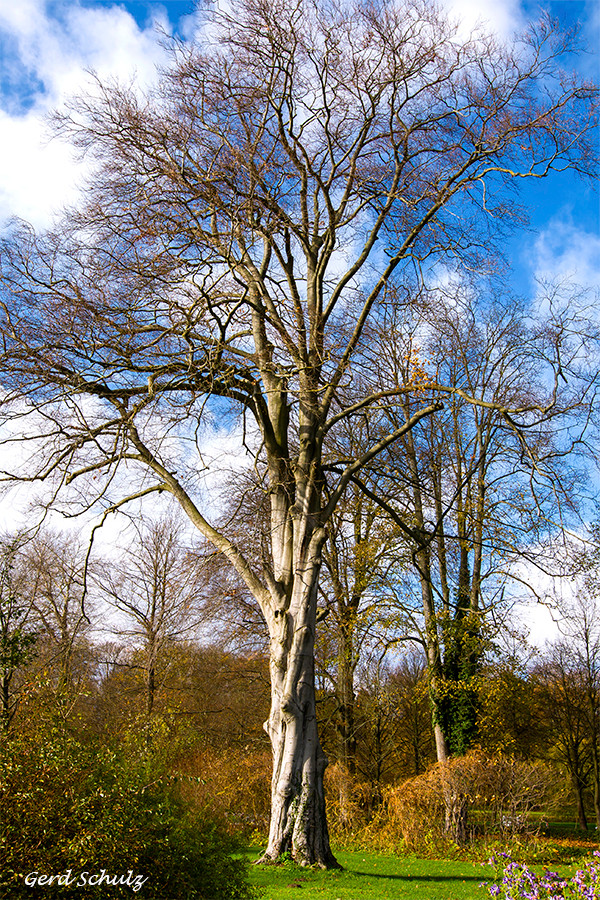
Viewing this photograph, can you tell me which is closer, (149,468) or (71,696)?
(71,696)

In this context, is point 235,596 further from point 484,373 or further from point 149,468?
point 484,373

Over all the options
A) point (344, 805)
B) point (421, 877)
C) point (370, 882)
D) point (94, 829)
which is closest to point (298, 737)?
point (370, 882)

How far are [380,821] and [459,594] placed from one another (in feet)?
18.8

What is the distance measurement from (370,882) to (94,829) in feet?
18.7

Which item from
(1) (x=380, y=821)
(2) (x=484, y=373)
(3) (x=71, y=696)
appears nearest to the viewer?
(3) (x=71, y=696)

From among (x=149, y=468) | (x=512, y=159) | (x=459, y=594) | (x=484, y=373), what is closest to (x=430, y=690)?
(x=459, y=594)

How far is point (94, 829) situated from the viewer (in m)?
4.46

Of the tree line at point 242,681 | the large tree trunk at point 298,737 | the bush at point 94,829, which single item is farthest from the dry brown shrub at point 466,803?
the bush at point 94,829

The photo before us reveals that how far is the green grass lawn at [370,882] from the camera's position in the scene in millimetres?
7543

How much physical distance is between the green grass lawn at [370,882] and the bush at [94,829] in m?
2.49

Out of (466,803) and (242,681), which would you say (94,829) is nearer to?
(466,803)

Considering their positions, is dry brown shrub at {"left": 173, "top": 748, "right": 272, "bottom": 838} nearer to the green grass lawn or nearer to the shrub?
the shrub

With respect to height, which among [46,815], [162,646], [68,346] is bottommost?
[46,815]

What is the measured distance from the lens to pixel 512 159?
10586 mm
